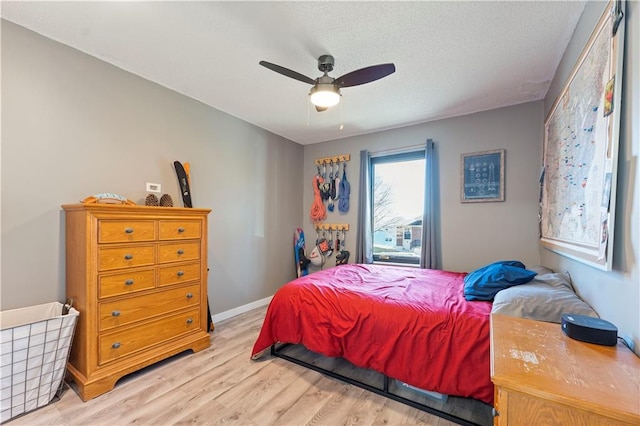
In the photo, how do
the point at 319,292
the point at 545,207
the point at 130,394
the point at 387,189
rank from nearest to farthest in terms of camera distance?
the point at 130,394 < the point at 319,292 < the point at 545,207 < the point at 387,189

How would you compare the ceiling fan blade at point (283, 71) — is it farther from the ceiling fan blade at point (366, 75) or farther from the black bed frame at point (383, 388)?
the black bed frame at point (383, 388)

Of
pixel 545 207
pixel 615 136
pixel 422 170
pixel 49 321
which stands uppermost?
pixel 422 170

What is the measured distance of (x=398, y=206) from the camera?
3750mm

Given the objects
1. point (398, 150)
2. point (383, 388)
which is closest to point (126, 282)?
point (383, 388)

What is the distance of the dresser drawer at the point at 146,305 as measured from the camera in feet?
6.06

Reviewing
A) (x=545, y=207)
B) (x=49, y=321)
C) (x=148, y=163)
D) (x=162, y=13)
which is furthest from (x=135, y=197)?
(x=545, y=207)

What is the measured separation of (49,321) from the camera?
5.38 ft

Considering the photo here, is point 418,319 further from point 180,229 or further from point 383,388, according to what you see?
point 180,229

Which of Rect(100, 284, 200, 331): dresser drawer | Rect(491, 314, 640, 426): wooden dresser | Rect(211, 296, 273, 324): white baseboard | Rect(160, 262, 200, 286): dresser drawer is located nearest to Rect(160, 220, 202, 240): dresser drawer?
Rect(160, 262, 200, 286): dresser drawer

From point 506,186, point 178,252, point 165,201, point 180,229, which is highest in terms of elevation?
point 506,186

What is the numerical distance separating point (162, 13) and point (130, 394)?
2577mm

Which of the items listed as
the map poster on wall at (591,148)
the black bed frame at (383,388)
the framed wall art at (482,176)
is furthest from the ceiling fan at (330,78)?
the black bed frame at (383,388)

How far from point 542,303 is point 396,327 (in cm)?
82

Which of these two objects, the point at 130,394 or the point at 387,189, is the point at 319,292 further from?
the point at 387,189
